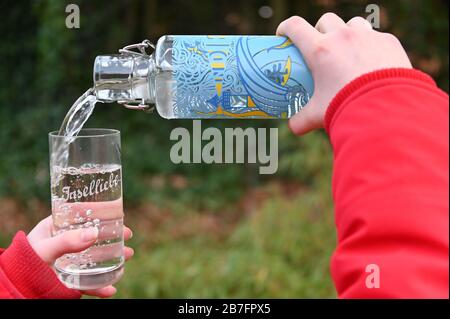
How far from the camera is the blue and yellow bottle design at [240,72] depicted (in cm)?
93

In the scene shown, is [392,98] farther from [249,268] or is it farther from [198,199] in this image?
[198,199]

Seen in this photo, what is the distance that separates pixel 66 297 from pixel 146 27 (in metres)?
3.23

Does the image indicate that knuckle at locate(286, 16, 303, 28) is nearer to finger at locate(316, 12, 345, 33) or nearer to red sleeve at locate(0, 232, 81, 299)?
finger at locate(316, 12, 345, 33)

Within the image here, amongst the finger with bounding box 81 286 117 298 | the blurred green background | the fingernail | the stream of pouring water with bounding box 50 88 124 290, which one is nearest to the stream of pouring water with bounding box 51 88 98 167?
the stream of pouring water with bounding box 50 88 124 290

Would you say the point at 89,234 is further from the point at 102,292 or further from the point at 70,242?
the point at 102,292

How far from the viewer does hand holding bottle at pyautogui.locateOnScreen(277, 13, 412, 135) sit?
2.37 ft

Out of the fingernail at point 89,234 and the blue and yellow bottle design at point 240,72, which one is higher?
the blue and yellow bottle design at point 240,72

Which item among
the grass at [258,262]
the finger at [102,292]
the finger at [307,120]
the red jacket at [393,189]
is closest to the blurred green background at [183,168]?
the grass at [258,262]

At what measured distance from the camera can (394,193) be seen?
0.60 metres

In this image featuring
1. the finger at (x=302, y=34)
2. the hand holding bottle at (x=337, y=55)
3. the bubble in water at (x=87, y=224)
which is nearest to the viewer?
the hand holding bottle at (x=337, y=55)

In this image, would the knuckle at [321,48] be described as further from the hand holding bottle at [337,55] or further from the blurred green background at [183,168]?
the blurred green background at [183,168]

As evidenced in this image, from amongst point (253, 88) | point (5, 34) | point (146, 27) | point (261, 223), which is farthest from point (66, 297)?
point (146, 27)

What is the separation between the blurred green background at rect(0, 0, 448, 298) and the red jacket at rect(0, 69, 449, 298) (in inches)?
75.1

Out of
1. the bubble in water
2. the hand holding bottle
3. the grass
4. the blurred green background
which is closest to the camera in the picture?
the hand holding bottle
